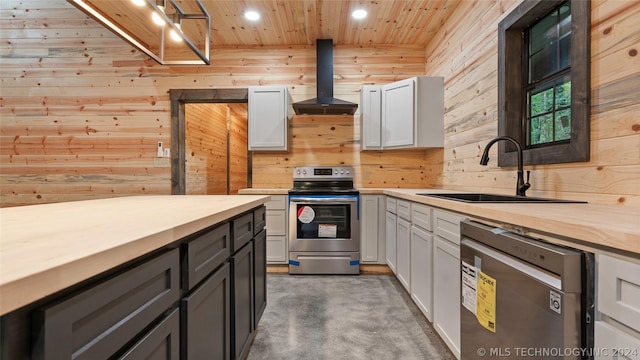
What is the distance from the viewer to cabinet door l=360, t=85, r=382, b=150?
3711 mm

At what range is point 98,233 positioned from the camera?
0.73 m

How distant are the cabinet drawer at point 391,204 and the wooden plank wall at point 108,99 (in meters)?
0.79

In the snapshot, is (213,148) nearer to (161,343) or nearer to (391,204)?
(391,204)

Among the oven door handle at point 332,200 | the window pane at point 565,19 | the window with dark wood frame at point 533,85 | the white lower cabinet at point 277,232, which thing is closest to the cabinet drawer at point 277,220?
the white lower cabinet at point 277,232

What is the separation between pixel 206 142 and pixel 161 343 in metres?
4.54

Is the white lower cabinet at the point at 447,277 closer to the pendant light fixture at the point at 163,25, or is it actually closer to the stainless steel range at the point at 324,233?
the stainless steel range at the point at 324,233

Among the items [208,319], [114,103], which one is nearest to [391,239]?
[208,319]

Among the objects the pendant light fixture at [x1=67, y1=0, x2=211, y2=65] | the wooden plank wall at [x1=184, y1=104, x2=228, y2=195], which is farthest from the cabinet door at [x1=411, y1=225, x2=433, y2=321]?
the wooden plank wall at [x1=184, y1=104, x2=228, y2=195]

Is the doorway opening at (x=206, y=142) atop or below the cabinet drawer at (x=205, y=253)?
atop

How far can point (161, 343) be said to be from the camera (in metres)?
0.83

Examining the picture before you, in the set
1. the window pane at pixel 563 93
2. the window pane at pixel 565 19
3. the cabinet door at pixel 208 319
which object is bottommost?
the cabinet door at pixel 208 319

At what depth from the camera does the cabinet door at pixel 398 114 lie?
11.3 feet

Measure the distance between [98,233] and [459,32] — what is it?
3394 millimetres

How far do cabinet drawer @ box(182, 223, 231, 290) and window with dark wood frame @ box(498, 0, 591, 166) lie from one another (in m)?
1.84
